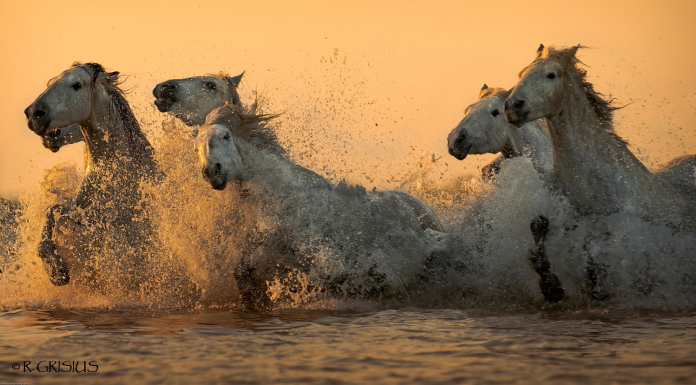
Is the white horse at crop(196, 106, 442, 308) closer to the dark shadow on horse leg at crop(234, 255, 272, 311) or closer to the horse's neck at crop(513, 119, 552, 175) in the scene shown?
the dark shadow on horse leg at crop(234, 255, 272, 311)

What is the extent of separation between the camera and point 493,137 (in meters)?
6.55

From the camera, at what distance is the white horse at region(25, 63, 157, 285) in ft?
20.7

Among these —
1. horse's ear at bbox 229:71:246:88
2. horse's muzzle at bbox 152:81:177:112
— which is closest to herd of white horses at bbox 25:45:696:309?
horse's muzzle at bbox 152:81:177:112

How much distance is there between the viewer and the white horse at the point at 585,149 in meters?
5.42

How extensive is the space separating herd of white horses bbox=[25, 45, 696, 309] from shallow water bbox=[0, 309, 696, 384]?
94 cm

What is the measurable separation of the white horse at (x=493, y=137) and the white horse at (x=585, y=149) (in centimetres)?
84

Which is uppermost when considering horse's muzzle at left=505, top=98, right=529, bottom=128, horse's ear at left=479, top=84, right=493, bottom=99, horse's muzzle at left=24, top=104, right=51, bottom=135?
horse's ear at left=479, top=84, right=493, bottom=99

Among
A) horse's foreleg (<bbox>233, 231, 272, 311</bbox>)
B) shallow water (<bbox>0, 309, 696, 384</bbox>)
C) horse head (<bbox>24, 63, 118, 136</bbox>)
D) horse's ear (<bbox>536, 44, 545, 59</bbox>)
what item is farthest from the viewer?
horse head (<bbox>24, 63, 118, 136</bbox>)

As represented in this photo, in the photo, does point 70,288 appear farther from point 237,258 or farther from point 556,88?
point 556,88

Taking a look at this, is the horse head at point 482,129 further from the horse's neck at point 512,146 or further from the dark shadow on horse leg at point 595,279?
the dark shadow on horse leg at point 595,279

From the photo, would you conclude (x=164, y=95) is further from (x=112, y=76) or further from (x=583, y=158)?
(x=583, y=158)

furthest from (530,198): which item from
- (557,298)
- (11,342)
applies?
(11,342)

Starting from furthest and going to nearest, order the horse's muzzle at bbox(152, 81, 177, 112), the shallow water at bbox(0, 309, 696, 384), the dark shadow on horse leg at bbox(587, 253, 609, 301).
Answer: the horse's muzzle at bbox(152, 81, 177, 112)
the dark shadow on horse leg at bbox(587, 253, 609, 301)
the shallow water at bbox(0, 309, 696, 384)

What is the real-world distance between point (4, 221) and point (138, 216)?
10.8ft
